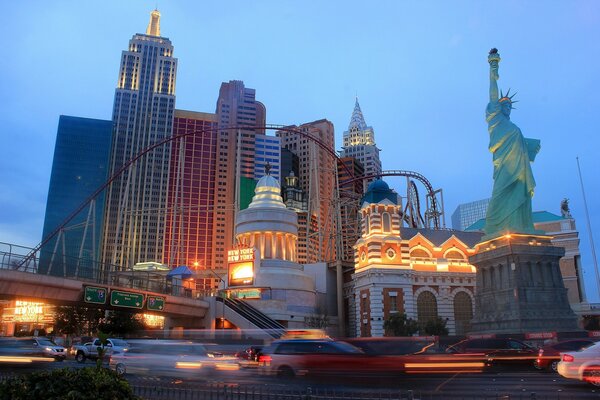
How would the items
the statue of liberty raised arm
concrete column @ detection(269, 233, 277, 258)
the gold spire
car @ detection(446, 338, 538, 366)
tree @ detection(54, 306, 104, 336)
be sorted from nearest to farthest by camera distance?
car @ detection(446, 338, 538, 366), the statue of liberty raised arm, tree @ detection(54, 306, 104, 336), concrete column @ detection(269, 233, 277, 258), the gold spire

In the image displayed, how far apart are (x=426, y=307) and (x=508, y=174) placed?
611 inches

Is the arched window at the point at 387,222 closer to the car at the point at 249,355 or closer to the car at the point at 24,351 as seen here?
the car at the point at 249,355

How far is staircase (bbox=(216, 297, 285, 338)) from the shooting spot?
152 ft

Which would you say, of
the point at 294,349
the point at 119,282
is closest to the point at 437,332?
the point at 119,282

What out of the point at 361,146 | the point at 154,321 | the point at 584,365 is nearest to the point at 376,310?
the point at 154,321

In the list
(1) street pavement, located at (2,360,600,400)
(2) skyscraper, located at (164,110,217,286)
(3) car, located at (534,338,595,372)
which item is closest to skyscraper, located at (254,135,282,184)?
(2) skyscraper, located at (164,110,217,286)

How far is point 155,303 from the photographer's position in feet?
125

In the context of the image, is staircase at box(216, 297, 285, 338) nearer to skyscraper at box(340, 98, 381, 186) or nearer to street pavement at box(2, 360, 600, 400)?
street pavement at box(2, 360, 600, 400)

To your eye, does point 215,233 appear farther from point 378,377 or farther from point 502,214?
point 378,377

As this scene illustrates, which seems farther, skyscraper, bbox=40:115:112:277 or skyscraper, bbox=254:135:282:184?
skyscraper, bbox=254:135:282:184

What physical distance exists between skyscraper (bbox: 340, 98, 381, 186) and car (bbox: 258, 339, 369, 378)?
150460mm

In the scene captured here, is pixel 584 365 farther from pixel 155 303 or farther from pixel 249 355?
pixel 155 303

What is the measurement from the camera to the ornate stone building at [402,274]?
4962 cm

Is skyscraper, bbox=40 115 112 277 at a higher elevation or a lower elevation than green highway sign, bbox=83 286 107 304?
higher
